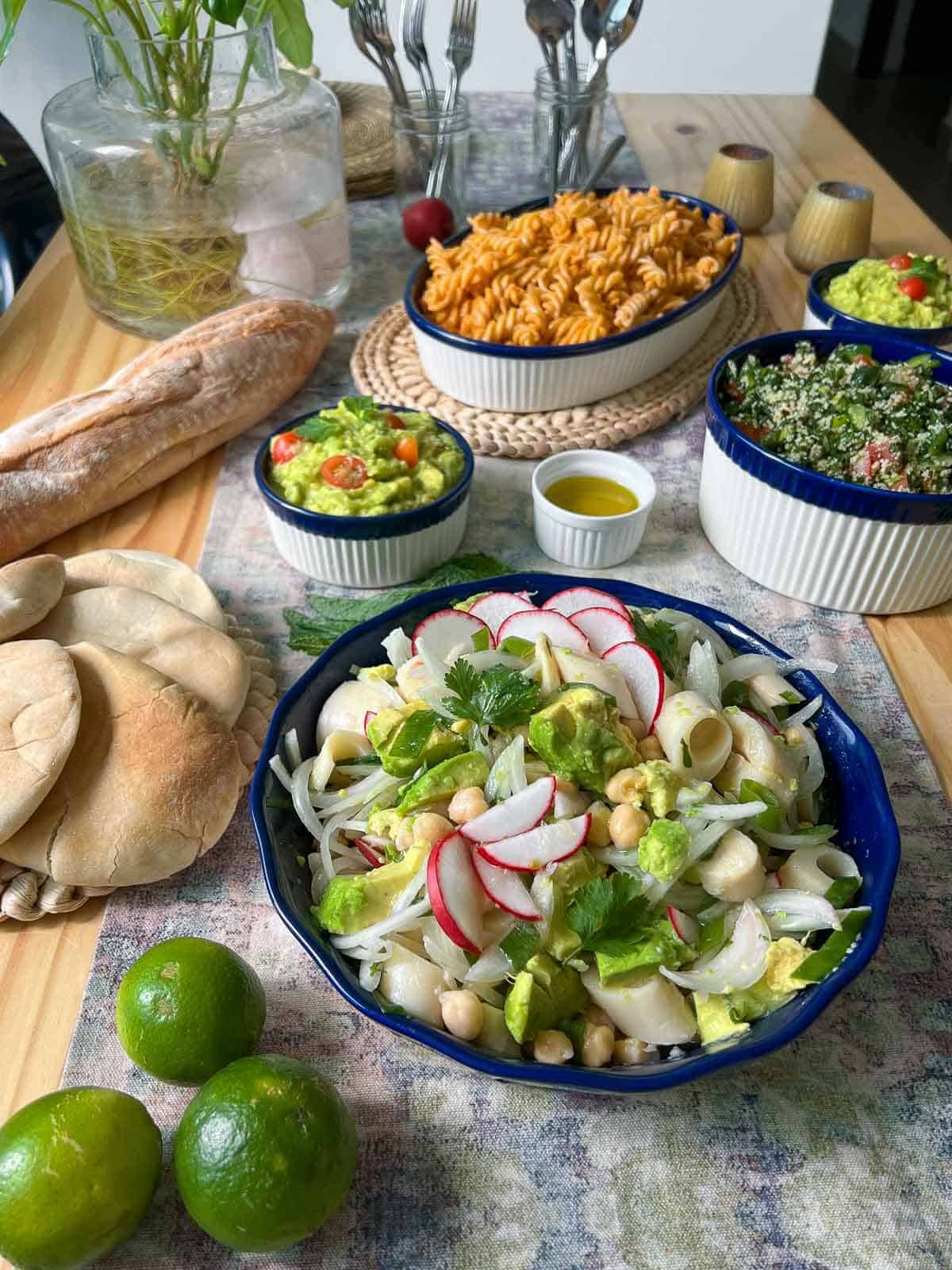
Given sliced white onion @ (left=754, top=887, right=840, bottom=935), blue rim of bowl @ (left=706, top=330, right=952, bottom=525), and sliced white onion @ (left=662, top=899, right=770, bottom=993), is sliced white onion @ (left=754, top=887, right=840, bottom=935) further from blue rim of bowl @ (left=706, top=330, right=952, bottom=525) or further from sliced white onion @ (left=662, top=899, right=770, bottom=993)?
blue rim of bowl @ (left=706, top=330, right=952, bottom=525)

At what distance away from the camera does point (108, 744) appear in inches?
60.9

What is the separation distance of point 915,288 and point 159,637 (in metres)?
2.12

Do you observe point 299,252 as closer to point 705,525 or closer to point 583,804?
point 705,525

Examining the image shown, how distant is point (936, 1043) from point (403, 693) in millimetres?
933

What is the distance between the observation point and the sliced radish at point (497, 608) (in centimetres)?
166

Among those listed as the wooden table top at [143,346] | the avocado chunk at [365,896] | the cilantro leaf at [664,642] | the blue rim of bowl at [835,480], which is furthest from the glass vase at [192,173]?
the avocado chunk at [365,896]

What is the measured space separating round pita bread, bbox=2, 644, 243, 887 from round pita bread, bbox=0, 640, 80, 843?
0.15ft

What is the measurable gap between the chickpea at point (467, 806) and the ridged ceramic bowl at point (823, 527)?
1.00 m

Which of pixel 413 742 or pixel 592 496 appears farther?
pixel 592 496

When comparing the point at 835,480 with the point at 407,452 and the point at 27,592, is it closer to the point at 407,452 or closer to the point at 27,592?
the point at 407,452

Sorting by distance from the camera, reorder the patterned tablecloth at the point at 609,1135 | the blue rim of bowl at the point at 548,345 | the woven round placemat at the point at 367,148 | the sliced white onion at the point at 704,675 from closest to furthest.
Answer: the patterned tablecloth at the point at 609,1135
the sliced white onion at the point at 704,675
the blue rim of bowl at the point at 548,345
the woven round placemat at the point at 367,148

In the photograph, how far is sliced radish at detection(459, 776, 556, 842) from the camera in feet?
4.32

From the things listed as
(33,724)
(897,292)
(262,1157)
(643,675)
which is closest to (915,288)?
(897,292)

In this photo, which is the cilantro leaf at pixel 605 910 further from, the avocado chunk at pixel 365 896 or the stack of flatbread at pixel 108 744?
the stack of flatbread at pixel 108 744
